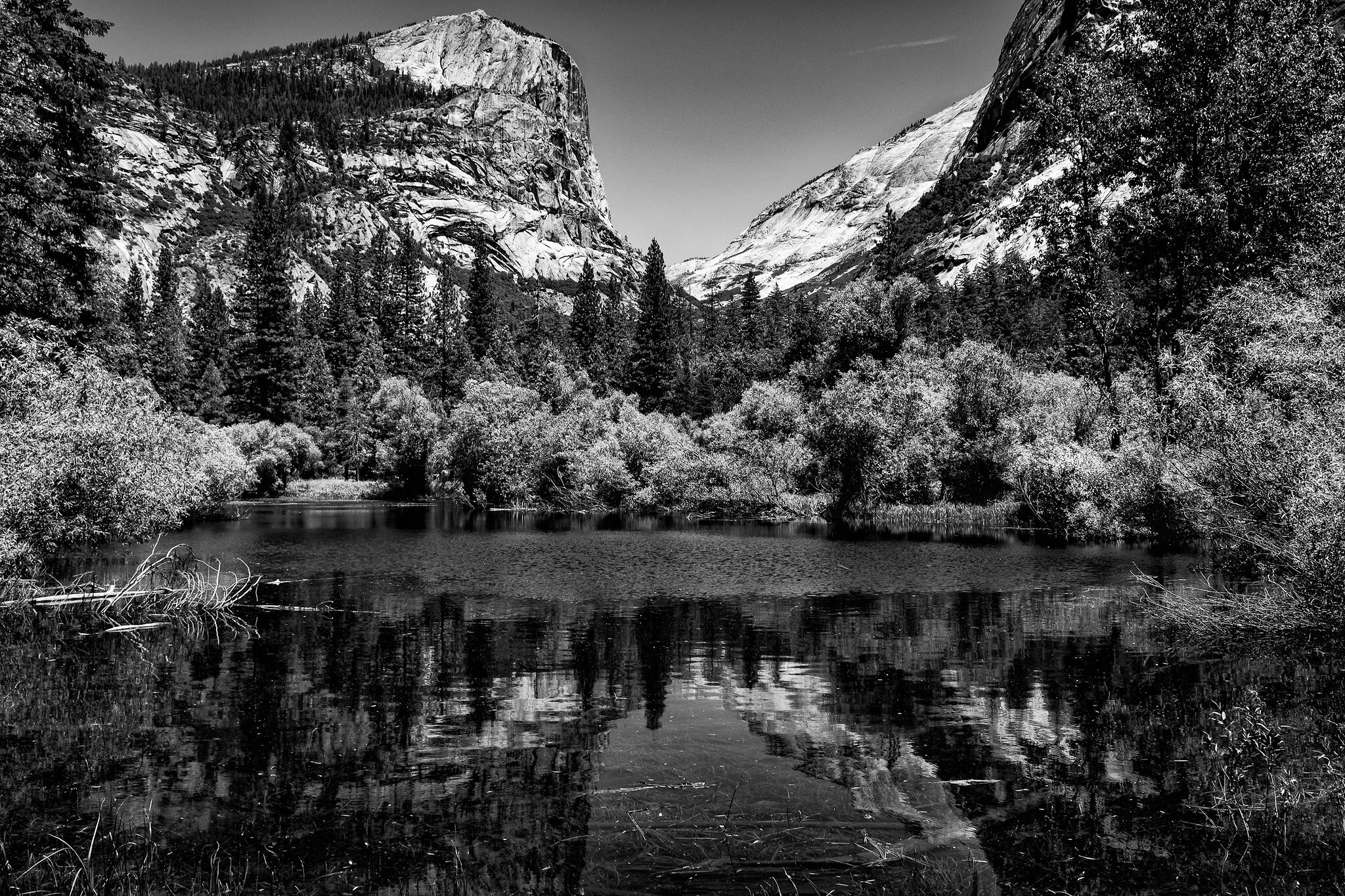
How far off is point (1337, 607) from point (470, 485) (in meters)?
58.2

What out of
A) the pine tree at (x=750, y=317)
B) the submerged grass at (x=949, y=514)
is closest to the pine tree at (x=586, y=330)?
the pine tree at (x=750, y=317)

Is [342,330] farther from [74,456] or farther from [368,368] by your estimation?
[74,456]

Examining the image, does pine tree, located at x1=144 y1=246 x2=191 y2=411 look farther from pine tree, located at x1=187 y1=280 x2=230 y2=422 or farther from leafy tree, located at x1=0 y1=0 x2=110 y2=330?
leafy tree, located at x1=0 y1=0 x2=110 y2=330

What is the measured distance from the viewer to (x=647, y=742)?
11.5 meters

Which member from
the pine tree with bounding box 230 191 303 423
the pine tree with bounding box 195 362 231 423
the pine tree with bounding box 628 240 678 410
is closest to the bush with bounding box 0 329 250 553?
the pine tree with bounding box 195 362 231 423

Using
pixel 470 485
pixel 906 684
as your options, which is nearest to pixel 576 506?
pixel 470 485

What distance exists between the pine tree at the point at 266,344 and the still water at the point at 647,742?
72014 millimetres

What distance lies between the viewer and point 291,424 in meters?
82.6

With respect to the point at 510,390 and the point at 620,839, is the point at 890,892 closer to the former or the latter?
the point at 620,839

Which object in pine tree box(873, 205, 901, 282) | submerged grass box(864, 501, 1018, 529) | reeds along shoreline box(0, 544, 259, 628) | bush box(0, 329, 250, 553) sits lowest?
reeds along shoreline box(0, 544, 259, 628)

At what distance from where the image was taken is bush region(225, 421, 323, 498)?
72938 millimetres

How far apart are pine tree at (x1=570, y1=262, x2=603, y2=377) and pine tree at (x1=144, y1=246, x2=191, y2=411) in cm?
3906

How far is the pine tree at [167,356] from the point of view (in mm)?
81812

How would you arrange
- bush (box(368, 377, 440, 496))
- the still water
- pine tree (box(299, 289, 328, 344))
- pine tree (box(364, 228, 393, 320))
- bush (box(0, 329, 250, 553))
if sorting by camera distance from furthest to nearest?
pine tree (box(364, 228, 393, 320)) → pine tree (box(299, 289, 328, 344)) → bush (box(368, 377, 440, 496)) → bush (box(0, 329, 250, 553)) → the still water
